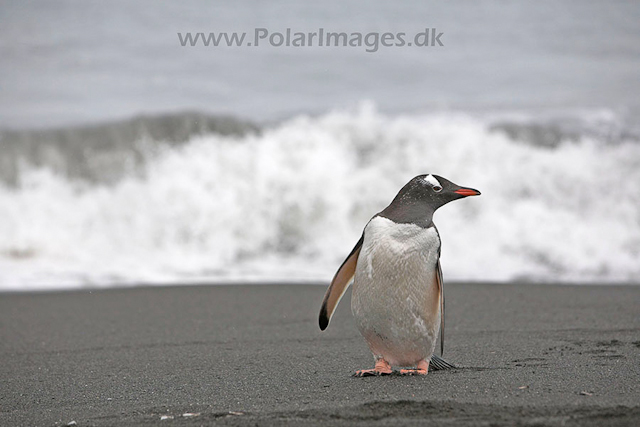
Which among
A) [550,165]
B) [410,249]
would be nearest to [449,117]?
[550,165]

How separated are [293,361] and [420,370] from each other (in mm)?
911

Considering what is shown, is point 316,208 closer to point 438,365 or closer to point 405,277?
point 438,365

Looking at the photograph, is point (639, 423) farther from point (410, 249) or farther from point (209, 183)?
point (209, 183)

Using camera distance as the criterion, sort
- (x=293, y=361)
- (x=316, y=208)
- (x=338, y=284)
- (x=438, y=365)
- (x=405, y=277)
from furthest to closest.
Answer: (x=316, y=208)
(x=293, y=361)
(x=338, y=284)
(x=438, y=365)
(x=405, y=277)

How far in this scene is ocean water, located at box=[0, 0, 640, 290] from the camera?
382 inches

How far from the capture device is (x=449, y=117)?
38.7 feet

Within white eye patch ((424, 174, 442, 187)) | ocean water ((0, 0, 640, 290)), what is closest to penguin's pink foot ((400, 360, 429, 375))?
white eye patch ((424, 174, 442, 187))

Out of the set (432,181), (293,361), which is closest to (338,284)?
(293,361)

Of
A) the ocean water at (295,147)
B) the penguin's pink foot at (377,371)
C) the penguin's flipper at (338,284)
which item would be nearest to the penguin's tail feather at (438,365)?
the penguin's pink foot at (377,371)

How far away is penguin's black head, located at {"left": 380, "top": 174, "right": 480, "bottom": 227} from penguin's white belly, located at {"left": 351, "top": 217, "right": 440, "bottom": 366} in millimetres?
46

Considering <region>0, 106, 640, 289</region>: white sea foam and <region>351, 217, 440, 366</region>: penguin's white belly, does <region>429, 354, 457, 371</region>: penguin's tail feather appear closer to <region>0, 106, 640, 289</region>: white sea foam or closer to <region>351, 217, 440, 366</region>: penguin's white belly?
<region>351, 217, 440, 366</region>: penguin's white belly

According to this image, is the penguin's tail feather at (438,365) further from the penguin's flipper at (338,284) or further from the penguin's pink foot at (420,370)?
the penguin's flipper at (338,284)

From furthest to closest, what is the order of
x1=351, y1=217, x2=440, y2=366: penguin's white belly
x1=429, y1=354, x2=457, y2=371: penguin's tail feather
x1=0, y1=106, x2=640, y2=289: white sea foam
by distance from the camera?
x1=0, y1=106, x2=640, y2=289: white sea foam < x1=429, y1=354, x2=457, y2=371: penguin's tail feather < x1=351, y1=217, x2=440, y2=366: penguin's white belly

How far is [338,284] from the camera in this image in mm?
4020
